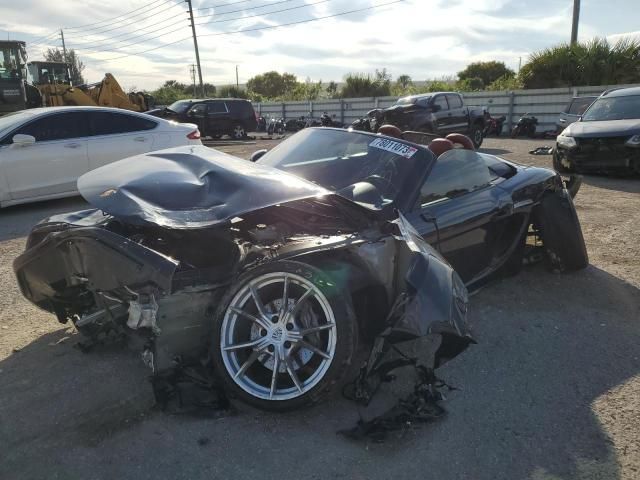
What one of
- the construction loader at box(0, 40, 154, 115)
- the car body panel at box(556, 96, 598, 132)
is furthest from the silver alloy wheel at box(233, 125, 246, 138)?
the car body panel at box(556, 96, 598, 132)

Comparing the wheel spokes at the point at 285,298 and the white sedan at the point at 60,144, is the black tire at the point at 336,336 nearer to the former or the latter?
the wheel spokes at the point at 285,298

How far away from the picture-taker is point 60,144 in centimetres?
784

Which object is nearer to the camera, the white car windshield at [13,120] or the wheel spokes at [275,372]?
the wheel spokes at [275,372]

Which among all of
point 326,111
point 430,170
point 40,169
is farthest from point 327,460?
point 326,111

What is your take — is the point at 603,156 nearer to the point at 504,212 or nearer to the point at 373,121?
the point at 504,212

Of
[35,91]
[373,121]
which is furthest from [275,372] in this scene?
[35,91]

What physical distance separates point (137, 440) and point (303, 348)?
3.01ft

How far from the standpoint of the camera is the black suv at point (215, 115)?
21266 mm

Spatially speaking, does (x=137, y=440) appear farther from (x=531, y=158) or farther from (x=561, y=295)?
(x=531, y=158)

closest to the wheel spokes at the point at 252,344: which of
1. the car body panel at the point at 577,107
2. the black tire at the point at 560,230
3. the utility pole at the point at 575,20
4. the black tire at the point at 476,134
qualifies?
the black tire at the point at 560,230

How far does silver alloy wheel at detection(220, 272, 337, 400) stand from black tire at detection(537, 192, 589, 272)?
9.18 feet

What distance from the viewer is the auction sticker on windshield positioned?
12.5 feet

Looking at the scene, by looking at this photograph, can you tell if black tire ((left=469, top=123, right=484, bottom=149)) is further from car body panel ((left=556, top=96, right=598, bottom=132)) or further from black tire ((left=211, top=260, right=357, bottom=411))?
black tire ((left=211, top=260, right=357, bottom=411))

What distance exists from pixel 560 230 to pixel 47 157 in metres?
6.96
